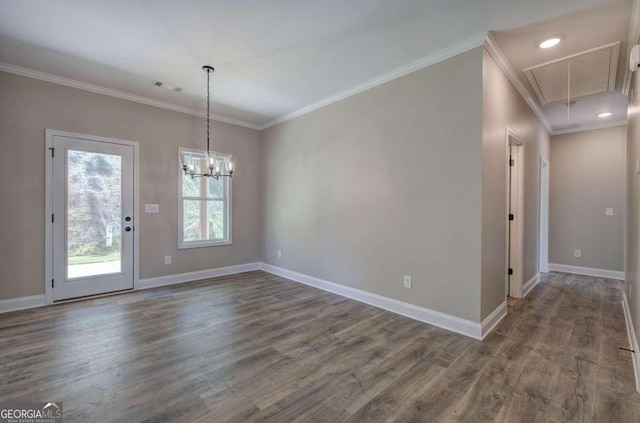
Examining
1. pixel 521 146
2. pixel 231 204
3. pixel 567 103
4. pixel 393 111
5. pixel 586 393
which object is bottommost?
pixel 586 393

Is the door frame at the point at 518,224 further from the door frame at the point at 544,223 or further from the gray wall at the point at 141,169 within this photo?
the gray wall at the point at 141,169

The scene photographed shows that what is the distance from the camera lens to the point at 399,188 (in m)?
3.32

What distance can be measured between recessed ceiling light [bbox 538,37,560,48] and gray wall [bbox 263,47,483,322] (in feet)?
1.97

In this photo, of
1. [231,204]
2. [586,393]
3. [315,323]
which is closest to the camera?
[586,393]

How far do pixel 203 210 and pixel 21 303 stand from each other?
247 cm

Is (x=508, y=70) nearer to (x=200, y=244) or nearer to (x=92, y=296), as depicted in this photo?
(x=200, y=244)

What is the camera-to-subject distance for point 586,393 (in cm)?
194

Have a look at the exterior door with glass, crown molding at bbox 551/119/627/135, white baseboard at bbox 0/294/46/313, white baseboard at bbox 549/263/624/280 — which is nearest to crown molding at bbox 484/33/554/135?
crown molding at bbox 551/119/627/135

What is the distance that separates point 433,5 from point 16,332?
480cm

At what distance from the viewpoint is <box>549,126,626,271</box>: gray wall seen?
16.3ft

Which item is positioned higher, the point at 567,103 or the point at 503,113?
the point at 567,103

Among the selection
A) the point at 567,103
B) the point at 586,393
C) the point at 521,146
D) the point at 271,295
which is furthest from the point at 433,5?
the point at 271,295

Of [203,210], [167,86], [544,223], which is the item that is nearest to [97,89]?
[167,86]

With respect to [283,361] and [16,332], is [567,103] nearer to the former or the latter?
[283,361]
